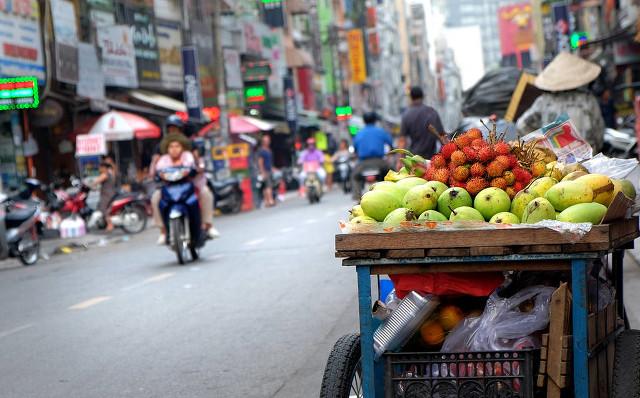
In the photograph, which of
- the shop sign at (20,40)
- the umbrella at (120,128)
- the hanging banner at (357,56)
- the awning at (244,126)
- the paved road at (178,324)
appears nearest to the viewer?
the paved road at (178,324)

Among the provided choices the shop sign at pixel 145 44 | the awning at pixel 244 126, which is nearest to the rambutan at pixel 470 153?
the shop sign at pixel 145 44

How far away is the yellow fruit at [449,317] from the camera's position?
4.36 m

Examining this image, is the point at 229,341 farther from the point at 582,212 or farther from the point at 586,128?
the point at 586,128

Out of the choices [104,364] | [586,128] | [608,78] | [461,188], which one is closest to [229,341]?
[104,364]

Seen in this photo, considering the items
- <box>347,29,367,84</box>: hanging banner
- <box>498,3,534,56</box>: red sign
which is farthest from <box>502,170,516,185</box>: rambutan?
<box>498,3,534,56</box>: red sign

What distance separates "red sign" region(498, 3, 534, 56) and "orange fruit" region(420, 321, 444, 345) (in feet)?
521

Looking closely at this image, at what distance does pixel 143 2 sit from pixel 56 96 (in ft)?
31.3

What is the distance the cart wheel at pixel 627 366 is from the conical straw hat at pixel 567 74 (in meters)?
7.61

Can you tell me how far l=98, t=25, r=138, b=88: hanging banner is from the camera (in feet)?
99.5

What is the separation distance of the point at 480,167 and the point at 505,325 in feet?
2.41

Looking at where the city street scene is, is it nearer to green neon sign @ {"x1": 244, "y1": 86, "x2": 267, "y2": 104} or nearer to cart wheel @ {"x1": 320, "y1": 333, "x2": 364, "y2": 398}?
cart wheel @ {"x1": 320, "y1": 333, "x2": 364, "y2": 398}

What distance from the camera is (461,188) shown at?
4.57m

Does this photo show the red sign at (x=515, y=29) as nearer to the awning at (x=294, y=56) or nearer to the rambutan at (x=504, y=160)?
the awning at (x=294, y=56)

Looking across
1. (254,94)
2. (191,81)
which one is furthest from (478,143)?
(254,94)
